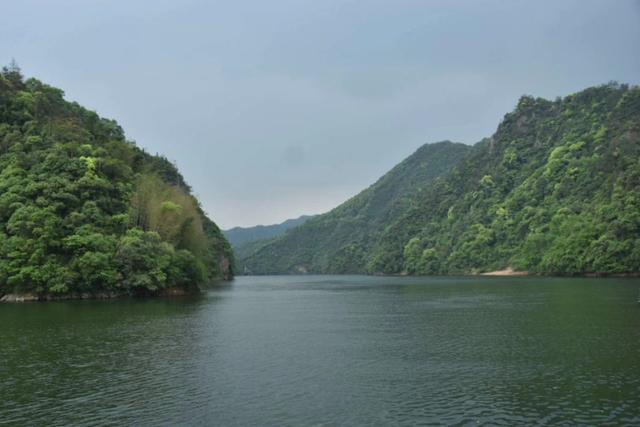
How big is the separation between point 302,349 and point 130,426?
19679 mm

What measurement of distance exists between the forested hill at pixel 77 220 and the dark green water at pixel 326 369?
3171 cm

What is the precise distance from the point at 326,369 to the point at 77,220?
75256 mm

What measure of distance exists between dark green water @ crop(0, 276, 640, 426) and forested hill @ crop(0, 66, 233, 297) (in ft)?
104

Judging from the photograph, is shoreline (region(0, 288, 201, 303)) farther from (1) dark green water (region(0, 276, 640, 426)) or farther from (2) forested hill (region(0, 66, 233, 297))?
(1) dark green water (region(0, 276, 640, 426))

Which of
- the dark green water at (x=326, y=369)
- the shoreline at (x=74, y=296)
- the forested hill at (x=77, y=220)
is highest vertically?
the forested hill at (x=77, y=220)

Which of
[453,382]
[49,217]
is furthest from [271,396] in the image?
[49,217]

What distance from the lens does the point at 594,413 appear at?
78.0 feet

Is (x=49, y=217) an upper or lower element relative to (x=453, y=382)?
upper

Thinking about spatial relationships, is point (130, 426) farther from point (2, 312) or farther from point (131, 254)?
point (131, 254)

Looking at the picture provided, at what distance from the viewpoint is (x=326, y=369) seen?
3425cm

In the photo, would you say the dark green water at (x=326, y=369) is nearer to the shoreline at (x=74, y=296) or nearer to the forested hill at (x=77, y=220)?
the forested hill at (x=77, y=220)

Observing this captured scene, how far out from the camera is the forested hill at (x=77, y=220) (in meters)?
89.8

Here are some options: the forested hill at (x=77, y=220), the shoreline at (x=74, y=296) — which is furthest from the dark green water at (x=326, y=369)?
the shoreline at (x=74, y=296)

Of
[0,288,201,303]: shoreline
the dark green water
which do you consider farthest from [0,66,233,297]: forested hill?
the dark green water
